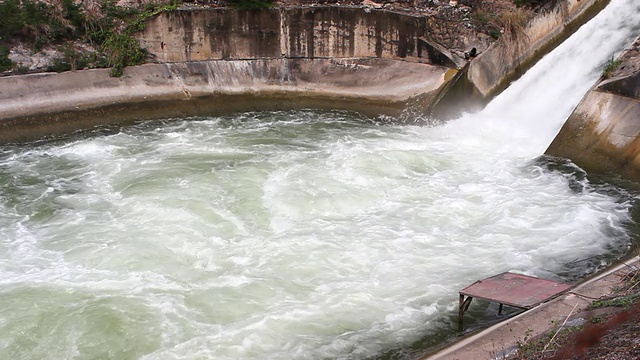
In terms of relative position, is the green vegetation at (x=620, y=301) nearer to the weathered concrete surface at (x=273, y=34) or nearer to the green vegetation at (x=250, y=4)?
the weathered concrete surface at (x=273, y=34)

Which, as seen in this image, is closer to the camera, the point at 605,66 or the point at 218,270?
the point at 218,270

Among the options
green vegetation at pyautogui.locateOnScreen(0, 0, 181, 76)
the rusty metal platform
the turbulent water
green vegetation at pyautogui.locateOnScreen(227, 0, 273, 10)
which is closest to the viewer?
the rusty metal platform

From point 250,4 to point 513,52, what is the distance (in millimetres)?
7145

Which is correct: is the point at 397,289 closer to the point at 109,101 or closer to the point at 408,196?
Answer: the point at 408,196

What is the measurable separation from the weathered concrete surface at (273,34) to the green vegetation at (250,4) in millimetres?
137

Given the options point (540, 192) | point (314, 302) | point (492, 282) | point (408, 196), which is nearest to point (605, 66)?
point (540, 192)

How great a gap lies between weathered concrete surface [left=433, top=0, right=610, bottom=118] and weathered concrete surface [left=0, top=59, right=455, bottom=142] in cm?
58

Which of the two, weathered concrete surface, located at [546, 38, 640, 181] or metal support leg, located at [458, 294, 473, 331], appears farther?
weathered concrete surface, located at [546, 38, 640, 181]

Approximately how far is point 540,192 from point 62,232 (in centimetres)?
850

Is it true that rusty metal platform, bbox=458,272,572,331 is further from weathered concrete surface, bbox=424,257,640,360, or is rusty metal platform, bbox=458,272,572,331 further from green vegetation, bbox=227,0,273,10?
green vegetation, bbox=227,0,273,10

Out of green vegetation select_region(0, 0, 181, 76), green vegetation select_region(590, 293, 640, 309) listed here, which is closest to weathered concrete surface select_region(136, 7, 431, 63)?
green vegetation select_region(0, 0, 181, 76)

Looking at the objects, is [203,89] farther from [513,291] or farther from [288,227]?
[513,291]

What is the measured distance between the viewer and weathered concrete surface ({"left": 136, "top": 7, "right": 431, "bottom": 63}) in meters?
17.6

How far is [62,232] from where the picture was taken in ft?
35.7
